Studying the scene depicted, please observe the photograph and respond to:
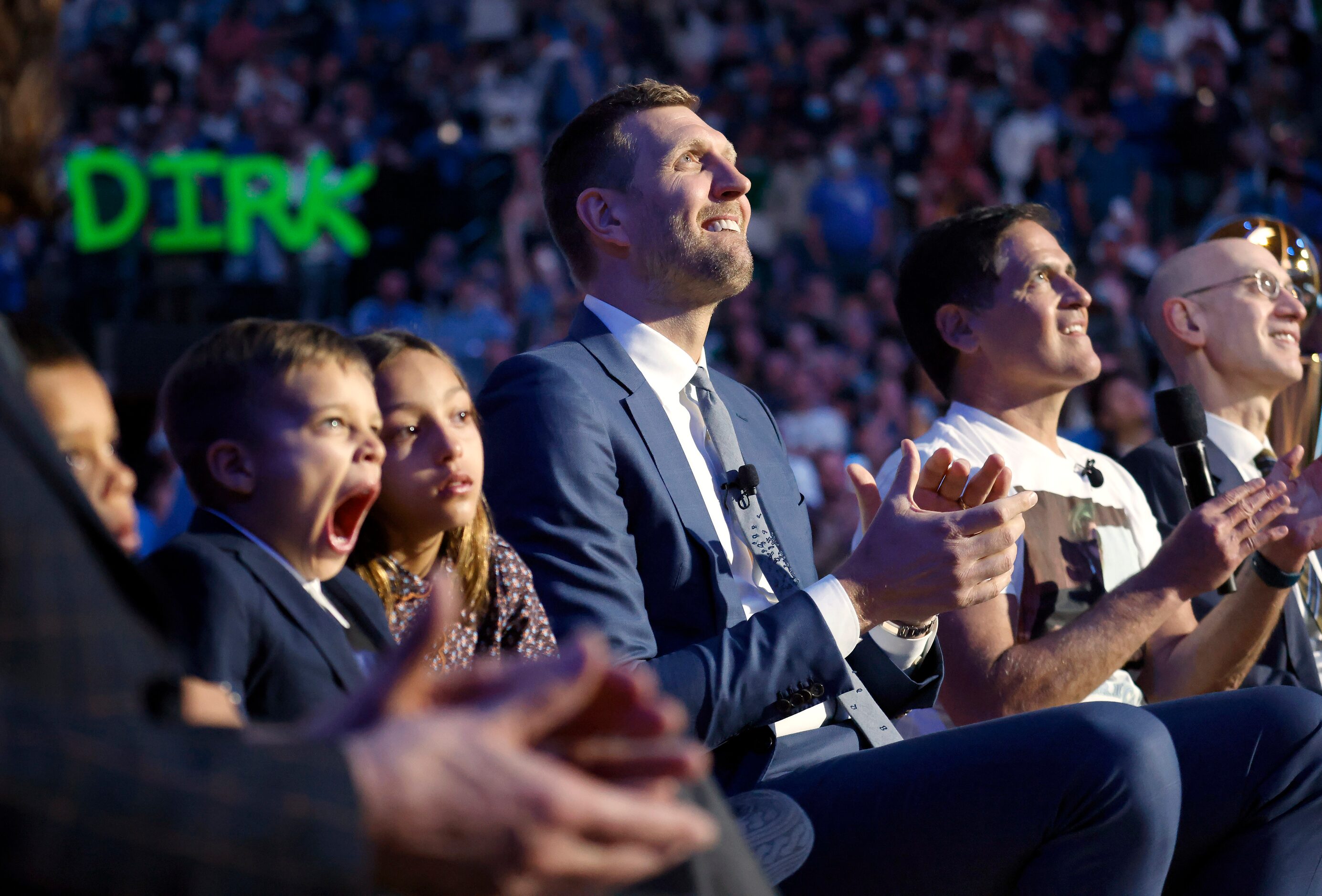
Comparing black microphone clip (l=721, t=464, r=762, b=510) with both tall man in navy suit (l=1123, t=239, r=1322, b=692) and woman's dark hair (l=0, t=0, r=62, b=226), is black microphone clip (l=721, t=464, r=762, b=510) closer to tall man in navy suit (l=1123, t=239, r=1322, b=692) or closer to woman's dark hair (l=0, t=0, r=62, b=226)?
tall man in navy suit (l=1123, t=239, r=1322, b=692)

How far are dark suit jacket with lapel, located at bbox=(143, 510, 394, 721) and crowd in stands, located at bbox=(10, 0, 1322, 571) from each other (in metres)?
6.61

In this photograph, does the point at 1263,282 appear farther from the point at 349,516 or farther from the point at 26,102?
the point at 26,102

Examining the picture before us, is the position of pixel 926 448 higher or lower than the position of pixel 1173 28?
lower

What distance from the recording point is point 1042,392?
286 cm

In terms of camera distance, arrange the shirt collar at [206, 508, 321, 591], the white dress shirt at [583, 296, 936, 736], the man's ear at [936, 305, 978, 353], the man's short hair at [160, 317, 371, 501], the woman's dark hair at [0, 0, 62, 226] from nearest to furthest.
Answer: the woman's dark hair at [0, 0, 62, 226] < the shirt collar at [206, 508, 321, 591] < the man's short hair at [160, 317, 371, 501] < the white dress shirt at [583, 296, 936, 736] < the man's ear at [936, 305, 978, 353]

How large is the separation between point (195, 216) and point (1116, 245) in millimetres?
7526

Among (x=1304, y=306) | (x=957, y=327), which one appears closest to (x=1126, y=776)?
(x=957, y=327)

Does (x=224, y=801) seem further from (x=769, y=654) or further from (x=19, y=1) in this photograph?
(x=769, y=654)

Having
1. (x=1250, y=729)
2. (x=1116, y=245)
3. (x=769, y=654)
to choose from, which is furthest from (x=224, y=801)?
(x=1116, y=245)

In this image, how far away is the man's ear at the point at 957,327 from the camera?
9.59 feet

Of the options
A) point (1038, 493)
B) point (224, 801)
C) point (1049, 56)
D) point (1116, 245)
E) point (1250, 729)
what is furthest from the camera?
point (1049, 56)

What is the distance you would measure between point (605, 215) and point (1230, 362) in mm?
1673

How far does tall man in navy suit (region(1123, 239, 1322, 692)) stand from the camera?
10.2 feet

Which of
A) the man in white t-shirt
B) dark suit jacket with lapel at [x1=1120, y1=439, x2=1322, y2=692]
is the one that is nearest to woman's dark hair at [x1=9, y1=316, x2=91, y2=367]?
the man in white t-shirt
